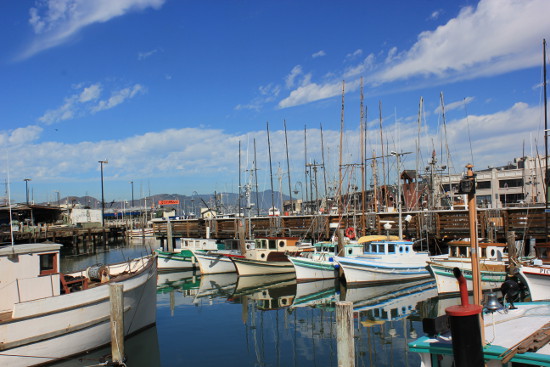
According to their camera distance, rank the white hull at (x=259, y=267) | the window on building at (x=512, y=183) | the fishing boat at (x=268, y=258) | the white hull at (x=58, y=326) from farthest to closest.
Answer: the window on building at (x=512, y=183) < the fishing boat at (x=268, y=258) < the white hull at (x=259, y=267) < the white hull at (x=58, y=326)

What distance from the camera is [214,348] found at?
642 inches

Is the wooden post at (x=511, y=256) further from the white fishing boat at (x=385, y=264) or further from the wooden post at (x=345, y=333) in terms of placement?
the wooden post at (x=345, y=333)

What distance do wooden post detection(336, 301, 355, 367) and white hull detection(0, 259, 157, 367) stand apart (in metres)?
8.92

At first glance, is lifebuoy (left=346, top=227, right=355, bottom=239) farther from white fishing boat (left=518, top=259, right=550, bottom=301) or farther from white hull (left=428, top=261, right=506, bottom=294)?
white fishing boat (left=518, top=259, right=550, bottom=301)

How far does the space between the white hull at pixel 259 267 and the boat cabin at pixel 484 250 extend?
12.1 m

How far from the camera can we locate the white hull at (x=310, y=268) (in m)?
28.6

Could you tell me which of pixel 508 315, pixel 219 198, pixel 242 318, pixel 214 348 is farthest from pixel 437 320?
pixel 219 198

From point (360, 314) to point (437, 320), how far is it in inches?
478

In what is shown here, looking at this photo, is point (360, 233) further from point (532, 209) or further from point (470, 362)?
point (470, 362)

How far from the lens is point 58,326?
13898 millimetres

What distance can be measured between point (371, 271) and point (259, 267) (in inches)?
346

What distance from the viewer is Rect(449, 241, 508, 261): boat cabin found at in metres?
24.5

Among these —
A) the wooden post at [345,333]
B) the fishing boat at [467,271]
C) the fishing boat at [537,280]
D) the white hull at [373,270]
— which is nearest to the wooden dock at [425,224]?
the fishing boat at [467,271]

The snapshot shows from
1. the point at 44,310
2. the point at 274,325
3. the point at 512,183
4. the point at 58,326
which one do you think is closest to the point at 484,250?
the point at 274,325
